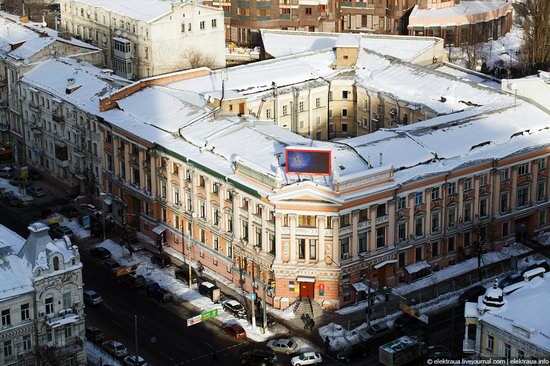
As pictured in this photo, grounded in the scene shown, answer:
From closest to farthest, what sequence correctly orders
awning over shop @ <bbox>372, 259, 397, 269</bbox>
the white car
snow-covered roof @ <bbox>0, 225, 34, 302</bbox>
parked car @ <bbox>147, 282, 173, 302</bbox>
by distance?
snow-covered roof @ <bbox>0, 225, 34, 302</bbox>, the white car, awning over shop @ <bbox>372, 259, 397, 269</bbox>, parked car @ <bbox>147, 282, 173, 302</bbox>

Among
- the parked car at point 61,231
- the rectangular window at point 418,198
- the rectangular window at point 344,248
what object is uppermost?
the rectangular window at point 418,198

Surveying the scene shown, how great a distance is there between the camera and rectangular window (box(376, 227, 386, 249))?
151250mm

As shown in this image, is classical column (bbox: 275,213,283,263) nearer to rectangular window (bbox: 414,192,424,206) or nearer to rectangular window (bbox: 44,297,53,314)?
rectangular window (bbox: 414,192,424,206)

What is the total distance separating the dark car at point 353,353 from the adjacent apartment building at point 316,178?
11488mm

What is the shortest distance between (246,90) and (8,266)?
7047cm

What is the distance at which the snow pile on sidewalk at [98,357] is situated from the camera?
136500 mm

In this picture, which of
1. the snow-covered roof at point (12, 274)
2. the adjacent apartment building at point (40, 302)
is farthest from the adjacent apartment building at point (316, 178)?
the snow-covered roof at point (12, 274)

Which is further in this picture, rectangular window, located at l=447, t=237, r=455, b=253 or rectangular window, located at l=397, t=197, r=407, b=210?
rectangular window, located at l=447, t=237, r=455, b=253

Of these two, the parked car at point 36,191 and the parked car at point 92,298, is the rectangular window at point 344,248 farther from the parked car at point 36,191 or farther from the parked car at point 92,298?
the parked car at point 36,191

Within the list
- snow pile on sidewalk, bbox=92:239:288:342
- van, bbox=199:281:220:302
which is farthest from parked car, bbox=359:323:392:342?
van, bbox=199:281:220:302

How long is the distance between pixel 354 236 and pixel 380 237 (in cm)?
471

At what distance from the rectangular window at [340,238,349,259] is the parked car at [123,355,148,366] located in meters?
28.7

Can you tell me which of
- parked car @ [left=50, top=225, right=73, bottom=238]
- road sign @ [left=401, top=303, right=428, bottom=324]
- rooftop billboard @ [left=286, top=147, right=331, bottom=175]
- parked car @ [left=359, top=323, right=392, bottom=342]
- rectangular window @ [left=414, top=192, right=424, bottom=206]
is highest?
rooftop billboard @ [left=286, top=147, right=331, bottom=175]

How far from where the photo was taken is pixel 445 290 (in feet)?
504
